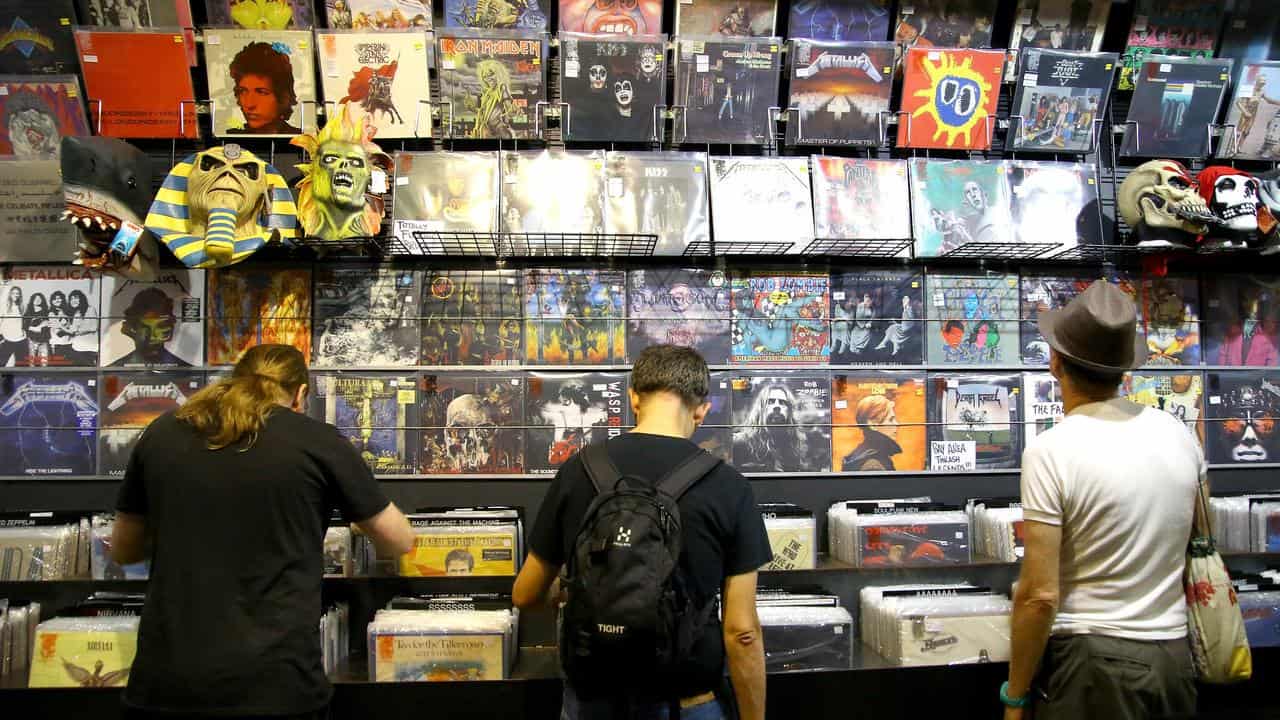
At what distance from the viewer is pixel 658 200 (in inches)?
131

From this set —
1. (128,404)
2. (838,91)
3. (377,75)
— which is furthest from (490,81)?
(128,404)

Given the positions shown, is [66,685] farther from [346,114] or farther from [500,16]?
[500,16]

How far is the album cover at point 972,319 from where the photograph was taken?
348cm

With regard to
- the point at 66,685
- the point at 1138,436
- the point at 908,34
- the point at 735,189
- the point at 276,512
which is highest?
the point at 908,34

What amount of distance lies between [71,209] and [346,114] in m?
1.04

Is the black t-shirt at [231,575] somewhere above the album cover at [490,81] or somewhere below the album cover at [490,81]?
below

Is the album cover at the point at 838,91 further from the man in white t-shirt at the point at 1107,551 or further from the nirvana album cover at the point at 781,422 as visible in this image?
the man in white t-shirt at the point at 1107,551

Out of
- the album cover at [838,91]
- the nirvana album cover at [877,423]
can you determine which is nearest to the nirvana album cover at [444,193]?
the album cover at [838,91]

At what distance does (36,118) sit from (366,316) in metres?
1.58

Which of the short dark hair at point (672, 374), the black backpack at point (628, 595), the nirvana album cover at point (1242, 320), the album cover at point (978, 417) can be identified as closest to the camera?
the black backpack at point (628, 595)

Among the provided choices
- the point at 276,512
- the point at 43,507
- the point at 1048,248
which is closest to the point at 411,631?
the point at 276,512

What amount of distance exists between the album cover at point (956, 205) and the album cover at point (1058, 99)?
24cm

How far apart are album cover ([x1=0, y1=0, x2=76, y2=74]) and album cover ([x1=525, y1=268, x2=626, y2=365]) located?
6.99 ft

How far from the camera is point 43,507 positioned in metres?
3.26
